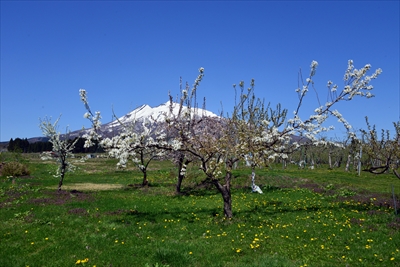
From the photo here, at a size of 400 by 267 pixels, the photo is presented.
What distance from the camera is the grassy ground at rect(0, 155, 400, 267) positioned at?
9.94 meters

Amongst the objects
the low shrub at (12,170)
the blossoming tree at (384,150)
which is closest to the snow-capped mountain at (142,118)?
the blossoming tree at (384,150)

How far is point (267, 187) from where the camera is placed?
89.2 feet

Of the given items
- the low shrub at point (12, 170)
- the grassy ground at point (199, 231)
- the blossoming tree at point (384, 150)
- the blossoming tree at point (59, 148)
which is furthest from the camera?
the low shrub at point (12, 170)

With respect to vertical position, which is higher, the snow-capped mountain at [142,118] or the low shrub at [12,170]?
the snow-capped mountain at [142,118]

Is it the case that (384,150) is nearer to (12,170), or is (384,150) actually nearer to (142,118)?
(142,118)

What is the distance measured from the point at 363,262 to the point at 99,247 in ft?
28.8

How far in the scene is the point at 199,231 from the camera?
13.1m

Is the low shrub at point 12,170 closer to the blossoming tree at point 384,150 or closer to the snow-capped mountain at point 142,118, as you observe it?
the snow-capped mountain at point 142,118

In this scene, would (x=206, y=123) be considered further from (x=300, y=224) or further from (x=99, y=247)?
(x=99, y=247)

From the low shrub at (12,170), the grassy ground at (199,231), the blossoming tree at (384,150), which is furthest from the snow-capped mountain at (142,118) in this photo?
the low shrub at (12,170)

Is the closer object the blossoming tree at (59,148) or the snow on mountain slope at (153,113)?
the snow on mountain slope at (153,113)

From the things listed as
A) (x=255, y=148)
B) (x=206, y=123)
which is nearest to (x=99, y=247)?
(x=255, y=148)

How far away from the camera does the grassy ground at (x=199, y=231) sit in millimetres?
9938

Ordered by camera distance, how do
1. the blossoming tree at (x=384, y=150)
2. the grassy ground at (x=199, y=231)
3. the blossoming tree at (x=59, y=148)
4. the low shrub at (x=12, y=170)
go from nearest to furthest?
Result: the grassy ground at (x=199, y=231), the blossoming tree at (x=384, y=150), the blossoming tree at (x=59, y=148), the low shrub at (x=12, y=170)
